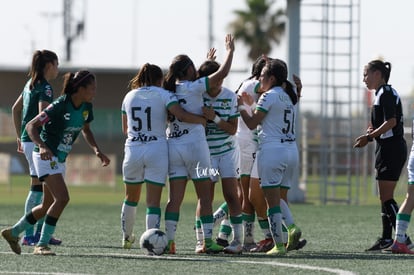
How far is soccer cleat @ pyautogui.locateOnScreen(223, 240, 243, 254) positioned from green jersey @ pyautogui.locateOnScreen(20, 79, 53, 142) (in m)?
2.44

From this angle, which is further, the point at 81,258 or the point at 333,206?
the point at 333,206

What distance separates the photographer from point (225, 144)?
11602 millimetres

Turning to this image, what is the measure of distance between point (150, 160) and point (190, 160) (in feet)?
1.27

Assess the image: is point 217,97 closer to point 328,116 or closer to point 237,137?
point 237,137

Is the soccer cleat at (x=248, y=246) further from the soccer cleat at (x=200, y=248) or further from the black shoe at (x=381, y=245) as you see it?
the black shoe at (x=381, y=245)

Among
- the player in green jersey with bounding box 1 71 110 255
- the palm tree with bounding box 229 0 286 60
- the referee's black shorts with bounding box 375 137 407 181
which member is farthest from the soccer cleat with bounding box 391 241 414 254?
the palm tree with bounding box 229 0 286 60

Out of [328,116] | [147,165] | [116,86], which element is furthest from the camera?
[116,86]

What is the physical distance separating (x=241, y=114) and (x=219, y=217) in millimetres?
1392

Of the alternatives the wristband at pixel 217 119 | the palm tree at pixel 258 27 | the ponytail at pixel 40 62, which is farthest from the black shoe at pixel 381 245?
the palm tree at pixel 258 27

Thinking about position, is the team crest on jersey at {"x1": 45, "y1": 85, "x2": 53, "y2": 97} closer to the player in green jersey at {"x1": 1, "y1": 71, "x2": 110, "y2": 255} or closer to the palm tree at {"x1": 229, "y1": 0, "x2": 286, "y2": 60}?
the player in green jersey at {"x1": 1, "y1": 71, "x2": 110, "y2": 255}

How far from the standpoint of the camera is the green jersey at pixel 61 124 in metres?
10.9

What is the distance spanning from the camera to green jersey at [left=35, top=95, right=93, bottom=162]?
10.9m

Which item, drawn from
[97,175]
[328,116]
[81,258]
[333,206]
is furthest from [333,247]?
[97,175]

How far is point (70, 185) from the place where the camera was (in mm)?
30750
